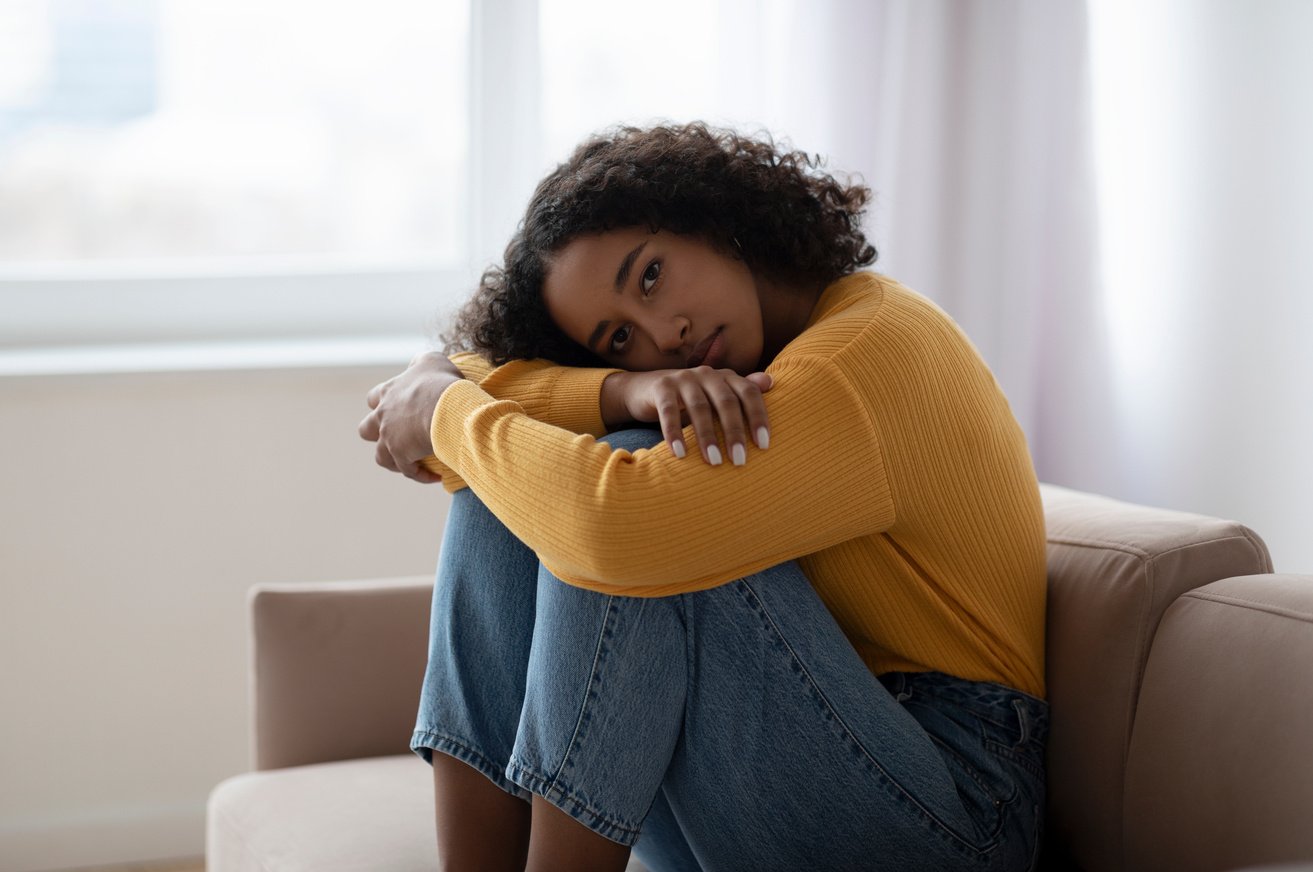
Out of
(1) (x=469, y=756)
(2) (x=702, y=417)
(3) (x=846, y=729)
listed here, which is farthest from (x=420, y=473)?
(3) (x=846, y=729)

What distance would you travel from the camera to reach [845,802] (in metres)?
1.06

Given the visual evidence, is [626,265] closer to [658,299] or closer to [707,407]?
[658,299]

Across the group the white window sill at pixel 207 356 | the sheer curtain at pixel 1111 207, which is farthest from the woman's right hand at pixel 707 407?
the white window sill at pixel 207 356

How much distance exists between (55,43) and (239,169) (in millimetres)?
367

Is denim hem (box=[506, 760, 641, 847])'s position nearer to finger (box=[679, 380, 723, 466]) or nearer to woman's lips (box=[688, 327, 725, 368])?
finger (box=[679, 380, 723, 466])

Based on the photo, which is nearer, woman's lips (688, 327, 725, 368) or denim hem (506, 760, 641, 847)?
denim hem (506, 760, 641, 847)

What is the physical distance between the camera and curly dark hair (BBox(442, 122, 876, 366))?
4.01ft

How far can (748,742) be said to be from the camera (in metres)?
1.05

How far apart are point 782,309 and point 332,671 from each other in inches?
28.1

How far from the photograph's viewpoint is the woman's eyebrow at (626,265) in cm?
120

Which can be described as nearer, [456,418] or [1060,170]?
[456,418]

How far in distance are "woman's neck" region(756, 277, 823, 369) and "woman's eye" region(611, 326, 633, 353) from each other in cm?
15

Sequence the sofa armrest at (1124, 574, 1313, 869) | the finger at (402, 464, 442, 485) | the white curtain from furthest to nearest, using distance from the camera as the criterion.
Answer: the white curtain, the finger at (402, 464, 442, 485), the sofa armrest at (1124, 574, 1313, 869)

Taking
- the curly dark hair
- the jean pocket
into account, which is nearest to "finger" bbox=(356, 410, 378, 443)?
the curly dark hair
